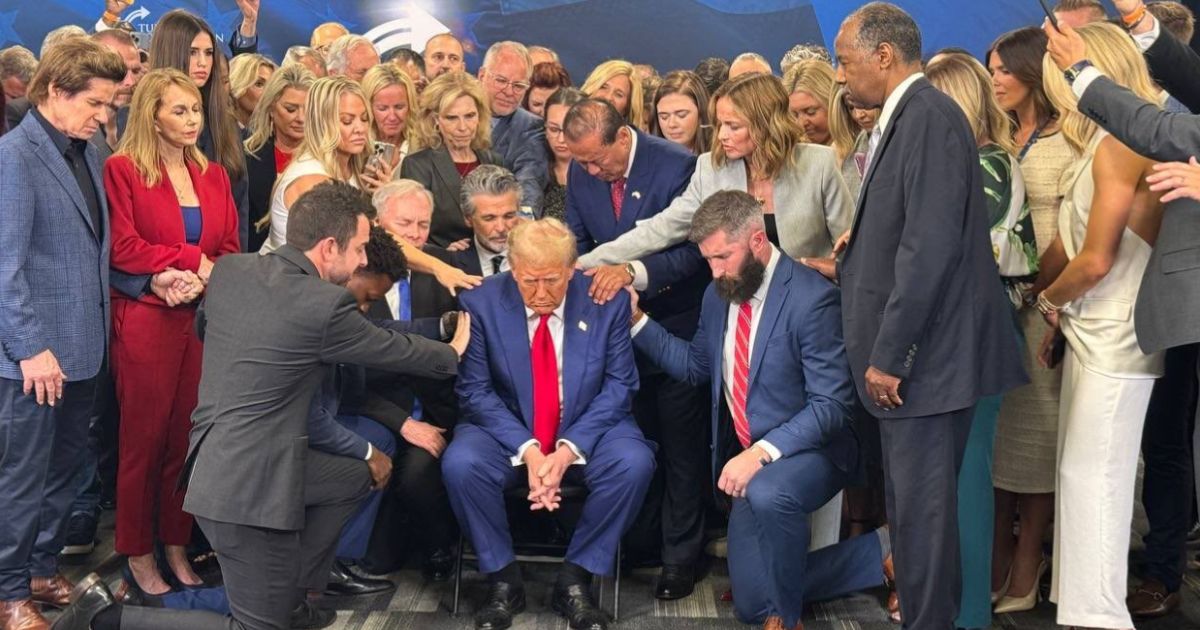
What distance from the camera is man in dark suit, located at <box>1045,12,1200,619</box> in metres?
3.05

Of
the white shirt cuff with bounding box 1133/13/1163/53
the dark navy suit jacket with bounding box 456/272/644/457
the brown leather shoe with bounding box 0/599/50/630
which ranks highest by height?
the white shirt cuff with bounding box 1133/13/1163/53

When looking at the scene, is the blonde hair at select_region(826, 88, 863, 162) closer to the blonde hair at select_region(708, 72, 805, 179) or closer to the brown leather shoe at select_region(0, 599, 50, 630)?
the blonde hair at select_region(708, 72, 805, 179)

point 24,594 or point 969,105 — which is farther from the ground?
point 969,105

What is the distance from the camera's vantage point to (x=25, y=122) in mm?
3740

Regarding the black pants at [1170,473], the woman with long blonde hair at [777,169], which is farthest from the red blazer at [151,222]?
the black pants at [1170,473]

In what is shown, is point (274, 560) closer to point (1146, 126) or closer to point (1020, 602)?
point (1020, 602)

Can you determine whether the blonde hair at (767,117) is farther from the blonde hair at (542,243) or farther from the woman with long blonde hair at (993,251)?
the blonde hair at (542,243)

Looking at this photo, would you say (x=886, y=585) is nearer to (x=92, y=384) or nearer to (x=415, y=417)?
(x=415, y=417)

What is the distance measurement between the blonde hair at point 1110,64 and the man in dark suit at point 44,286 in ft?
8.61

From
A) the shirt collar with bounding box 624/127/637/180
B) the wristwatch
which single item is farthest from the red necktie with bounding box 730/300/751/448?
the wristwatch

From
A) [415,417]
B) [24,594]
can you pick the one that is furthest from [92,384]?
[415,417]

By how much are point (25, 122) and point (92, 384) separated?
2.59ft

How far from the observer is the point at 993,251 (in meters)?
3.64

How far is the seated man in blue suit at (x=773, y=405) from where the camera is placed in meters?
3.87
